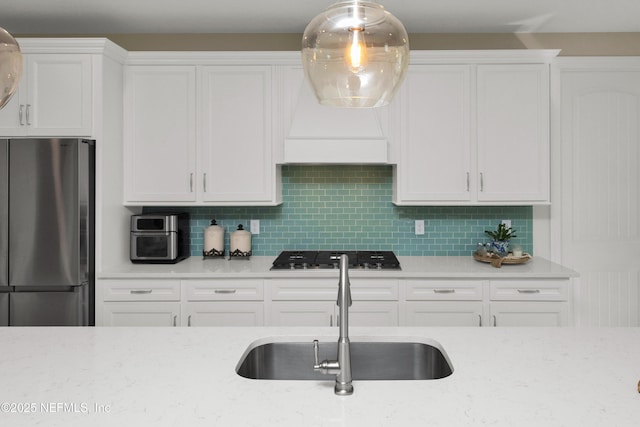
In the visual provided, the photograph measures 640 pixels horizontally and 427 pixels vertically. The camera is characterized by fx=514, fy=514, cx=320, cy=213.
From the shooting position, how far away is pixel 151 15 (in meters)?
3.42

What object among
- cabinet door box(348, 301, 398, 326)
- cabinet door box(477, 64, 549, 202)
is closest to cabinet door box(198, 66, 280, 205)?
cabinet door box(348, 301, 398, 326)

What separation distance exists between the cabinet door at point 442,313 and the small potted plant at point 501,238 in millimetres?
510

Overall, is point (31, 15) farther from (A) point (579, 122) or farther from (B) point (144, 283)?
(A) point (579, 122)

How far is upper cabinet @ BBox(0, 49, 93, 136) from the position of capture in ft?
10.6

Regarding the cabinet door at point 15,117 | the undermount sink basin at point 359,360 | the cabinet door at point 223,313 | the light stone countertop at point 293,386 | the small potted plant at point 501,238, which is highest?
the cabinet door at point 15,117

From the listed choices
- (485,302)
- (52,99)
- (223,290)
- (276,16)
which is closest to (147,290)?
(223,290)

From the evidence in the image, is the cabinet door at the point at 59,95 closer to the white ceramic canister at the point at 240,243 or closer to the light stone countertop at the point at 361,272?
the light stone countertop at the point at 361,272

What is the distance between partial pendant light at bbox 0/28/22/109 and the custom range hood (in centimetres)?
213

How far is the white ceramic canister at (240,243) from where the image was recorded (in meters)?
3.72

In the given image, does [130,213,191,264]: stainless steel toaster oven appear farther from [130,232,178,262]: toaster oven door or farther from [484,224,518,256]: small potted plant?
[484,224,518,256]: small potted plant

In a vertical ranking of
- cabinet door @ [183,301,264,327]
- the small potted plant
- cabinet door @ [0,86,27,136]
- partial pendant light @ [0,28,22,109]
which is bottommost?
cabinet door @ [183,301,264,327]

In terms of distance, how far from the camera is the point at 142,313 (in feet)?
10.7

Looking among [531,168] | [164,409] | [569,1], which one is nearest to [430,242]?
[531,168]

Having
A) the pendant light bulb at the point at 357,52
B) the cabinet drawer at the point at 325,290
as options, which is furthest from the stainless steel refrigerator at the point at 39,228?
the pendant light bulb at the point at 357,52
